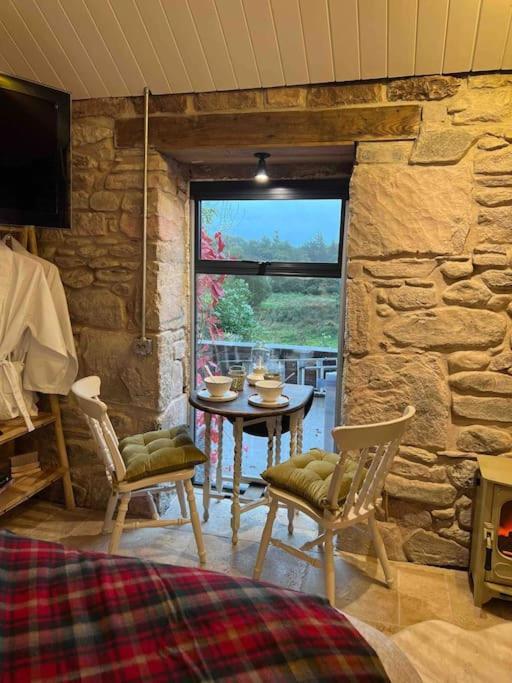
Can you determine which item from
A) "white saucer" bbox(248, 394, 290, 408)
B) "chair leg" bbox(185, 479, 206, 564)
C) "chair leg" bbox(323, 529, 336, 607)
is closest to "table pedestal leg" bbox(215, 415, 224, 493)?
"white saucer" bbox(248, 394, 290, 408)

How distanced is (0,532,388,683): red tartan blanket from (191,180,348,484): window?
1.73 metres

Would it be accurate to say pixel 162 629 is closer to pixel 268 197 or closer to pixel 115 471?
pixel 115 471

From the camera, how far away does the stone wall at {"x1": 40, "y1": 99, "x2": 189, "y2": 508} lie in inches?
101

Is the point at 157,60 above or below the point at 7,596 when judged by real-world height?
above

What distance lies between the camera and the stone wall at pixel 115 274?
8.44 feet

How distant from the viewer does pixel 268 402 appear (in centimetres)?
237

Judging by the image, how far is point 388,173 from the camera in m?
2.25

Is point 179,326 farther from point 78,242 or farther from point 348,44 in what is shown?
point 348,44

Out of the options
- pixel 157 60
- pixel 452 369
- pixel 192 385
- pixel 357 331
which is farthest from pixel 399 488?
pixel 157 60

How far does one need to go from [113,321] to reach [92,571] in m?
1.63

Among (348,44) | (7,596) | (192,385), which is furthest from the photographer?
(192,385)

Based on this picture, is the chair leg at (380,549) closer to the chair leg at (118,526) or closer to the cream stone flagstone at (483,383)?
the cream stone flagstone at (483,383)

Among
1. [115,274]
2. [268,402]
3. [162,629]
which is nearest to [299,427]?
[268,402]

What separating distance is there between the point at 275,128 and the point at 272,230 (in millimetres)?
682
